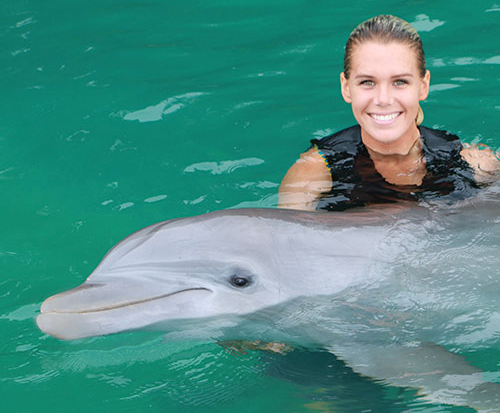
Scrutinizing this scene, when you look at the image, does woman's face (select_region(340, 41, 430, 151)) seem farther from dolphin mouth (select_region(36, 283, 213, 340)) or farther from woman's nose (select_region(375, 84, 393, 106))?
dolphin mouth (select_region(36, 283, 213, 340))

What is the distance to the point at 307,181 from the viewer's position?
5867 mm

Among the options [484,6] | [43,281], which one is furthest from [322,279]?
[484,6]

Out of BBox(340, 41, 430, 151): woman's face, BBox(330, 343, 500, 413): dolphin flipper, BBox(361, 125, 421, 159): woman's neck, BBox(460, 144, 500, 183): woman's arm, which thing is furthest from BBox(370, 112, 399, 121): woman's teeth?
BBox(330, 343, 500, 413): dolphin flipper

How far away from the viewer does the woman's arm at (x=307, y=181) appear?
5762 mm

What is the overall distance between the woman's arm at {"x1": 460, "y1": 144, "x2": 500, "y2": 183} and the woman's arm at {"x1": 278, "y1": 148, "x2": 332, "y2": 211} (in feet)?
3.67

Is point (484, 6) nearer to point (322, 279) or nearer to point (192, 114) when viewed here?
point (192, 114)

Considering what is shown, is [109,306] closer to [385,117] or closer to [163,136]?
[385,117]

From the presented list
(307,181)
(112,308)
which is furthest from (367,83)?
(112,308)

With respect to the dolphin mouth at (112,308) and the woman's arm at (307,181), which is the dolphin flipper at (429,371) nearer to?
the dolphin mouth at (112,308)

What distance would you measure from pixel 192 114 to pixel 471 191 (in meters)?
3.78

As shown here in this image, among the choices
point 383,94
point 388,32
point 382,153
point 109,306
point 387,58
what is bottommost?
point 109,306

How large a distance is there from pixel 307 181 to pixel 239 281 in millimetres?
1726

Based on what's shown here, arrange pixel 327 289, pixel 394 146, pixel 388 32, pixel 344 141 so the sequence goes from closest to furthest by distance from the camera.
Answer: pixel 327 289 < pixel 388 32 < pixel 394 146 < pixel 344 141

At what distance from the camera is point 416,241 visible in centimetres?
478
